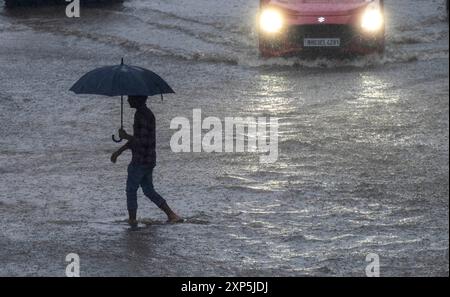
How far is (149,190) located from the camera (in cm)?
1253

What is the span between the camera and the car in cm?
2158

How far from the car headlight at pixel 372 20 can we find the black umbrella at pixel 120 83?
9.70 m

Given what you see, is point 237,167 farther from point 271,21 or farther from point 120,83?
point 271,21

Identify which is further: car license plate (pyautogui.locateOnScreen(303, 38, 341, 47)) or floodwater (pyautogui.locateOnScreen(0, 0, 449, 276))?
car license plate (pyautogui.locateOnScreen(303, 38, 341, 47))

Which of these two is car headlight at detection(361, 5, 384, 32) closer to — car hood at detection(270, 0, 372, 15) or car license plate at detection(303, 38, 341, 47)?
car hood at detection(270, 0, 372, 15)

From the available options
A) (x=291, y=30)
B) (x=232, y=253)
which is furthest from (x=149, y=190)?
(x=291, y=30)

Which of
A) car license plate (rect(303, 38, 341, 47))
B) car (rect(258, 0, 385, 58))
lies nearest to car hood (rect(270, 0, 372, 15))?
car (rect(258, 0, 385, 58))

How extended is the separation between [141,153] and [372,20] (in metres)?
10.3

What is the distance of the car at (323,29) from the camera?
21578 millimetres

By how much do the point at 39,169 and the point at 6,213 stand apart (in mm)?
2150

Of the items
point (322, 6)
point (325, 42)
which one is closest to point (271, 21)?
point (322, 6)

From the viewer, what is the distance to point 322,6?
22.1 metres

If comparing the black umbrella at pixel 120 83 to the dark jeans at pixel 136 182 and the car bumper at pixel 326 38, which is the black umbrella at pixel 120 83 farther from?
the car bumper at pixel 326 38
